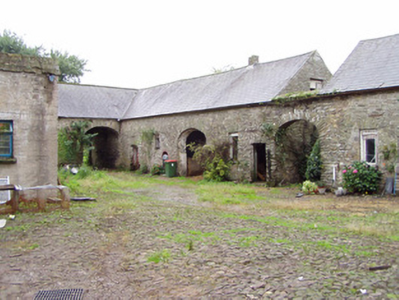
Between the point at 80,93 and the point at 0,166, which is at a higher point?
the point at 80,93

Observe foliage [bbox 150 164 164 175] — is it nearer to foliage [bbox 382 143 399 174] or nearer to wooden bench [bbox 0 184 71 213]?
wooden bench [bbox 0 184 71 213]

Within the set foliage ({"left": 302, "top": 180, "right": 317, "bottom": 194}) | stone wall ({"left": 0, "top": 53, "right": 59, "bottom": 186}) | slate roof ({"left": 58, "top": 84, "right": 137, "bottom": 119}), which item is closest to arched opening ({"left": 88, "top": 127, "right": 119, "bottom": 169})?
slate roof ({"left": 58, "top": 84, "right": 137, "bottom": 119})

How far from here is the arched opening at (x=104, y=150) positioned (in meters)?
28.2

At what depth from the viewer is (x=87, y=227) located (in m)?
8.12

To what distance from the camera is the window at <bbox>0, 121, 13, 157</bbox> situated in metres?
10.6

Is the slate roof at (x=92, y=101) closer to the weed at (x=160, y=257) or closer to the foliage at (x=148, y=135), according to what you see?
the foliage at (x=148, y=135)

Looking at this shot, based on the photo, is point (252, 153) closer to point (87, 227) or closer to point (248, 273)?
point (87, 227)

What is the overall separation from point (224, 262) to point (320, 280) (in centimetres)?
145

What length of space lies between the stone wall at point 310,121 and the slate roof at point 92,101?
472 centimetres

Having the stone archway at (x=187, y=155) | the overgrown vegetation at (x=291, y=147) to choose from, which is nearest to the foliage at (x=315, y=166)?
the overgrown vegetation at (x=291, y=147)

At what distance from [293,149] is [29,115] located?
11358 millimetres

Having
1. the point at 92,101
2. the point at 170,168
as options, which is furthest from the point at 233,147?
the point at 92,101

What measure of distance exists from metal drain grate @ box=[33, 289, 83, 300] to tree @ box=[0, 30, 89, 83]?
35.2m

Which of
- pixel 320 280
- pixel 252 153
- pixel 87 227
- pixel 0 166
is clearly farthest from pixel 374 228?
pixel 252 153
